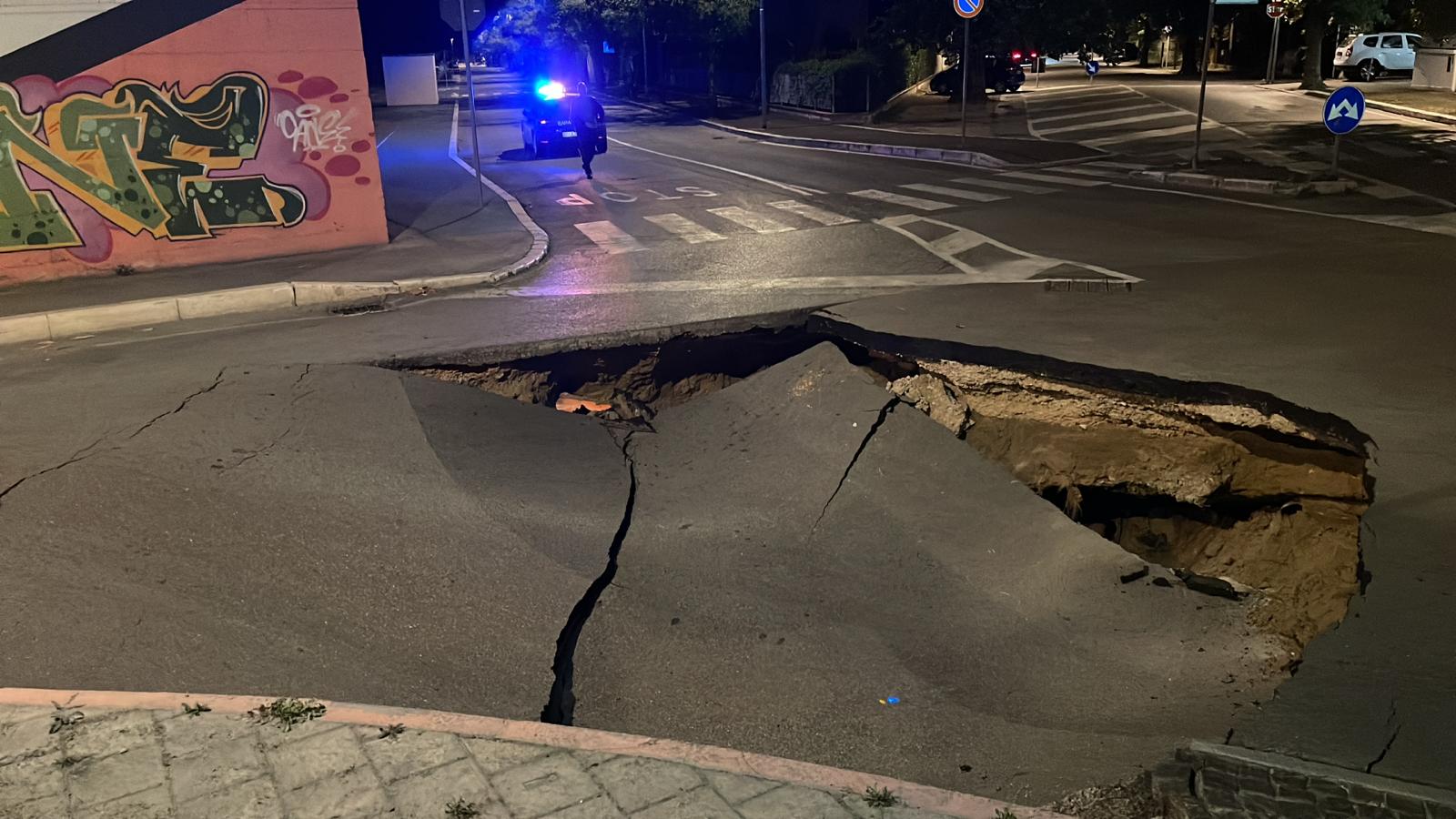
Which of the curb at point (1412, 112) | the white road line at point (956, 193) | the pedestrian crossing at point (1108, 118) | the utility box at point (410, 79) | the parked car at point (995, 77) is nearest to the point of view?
the white road line at point (956, 193)

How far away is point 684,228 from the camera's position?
594 inches

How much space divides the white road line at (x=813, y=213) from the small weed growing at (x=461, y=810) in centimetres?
1267

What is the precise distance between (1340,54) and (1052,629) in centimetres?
5849

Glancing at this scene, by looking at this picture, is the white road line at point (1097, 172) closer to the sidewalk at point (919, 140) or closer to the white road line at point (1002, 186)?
the sidewalk at point (919, 140)

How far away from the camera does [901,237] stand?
13609 mm

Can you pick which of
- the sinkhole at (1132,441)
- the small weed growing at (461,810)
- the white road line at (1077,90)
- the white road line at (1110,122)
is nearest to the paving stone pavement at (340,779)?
the small weed growing at (461,810)

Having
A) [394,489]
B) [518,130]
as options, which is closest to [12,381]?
[394,489]

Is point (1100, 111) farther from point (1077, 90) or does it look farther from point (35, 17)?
point (35, 17)

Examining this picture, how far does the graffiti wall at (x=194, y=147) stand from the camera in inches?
450

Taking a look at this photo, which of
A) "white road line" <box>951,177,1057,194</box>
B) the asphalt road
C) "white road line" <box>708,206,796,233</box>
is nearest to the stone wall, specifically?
the asphalt road

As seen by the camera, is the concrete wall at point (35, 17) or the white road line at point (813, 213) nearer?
the concrete wall at point (35, 17)

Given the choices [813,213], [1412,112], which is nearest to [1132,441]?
[813,213]

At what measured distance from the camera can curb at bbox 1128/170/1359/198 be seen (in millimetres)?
16062

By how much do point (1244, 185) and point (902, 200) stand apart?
5823mm
